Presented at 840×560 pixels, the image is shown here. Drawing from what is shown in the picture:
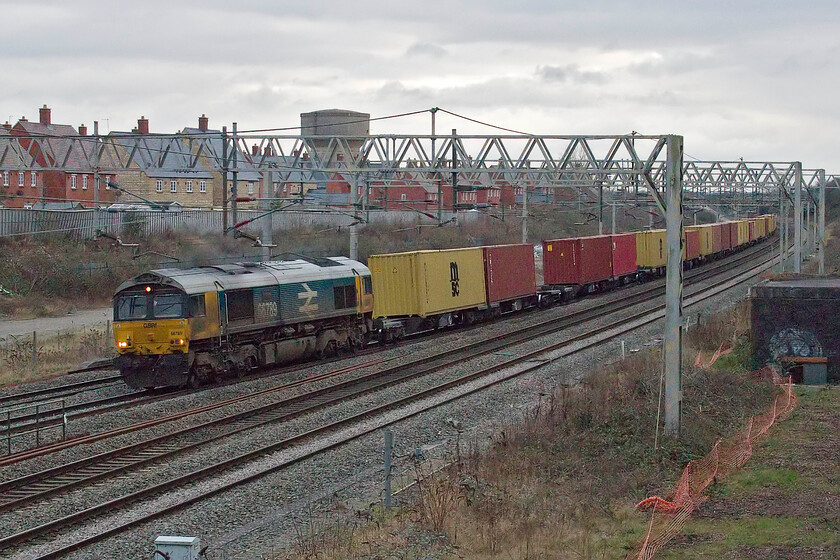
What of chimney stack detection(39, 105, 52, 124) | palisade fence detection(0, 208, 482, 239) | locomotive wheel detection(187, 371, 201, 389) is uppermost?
chimney stack detection(39, 105, 52, 124)

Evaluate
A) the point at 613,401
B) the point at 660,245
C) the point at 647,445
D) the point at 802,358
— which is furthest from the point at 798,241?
the point at 647,445

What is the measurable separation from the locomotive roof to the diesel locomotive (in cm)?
3

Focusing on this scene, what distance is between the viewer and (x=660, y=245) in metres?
53.9

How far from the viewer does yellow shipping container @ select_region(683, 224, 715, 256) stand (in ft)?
207

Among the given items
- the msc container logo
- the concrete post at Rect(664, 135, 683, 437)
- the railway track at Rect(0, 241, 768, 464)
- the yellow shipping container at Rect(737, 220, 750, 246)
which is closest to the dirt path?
the concrete post at Rect(664, 135, 683, 437)

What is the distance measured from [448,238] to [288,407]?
44.1 meters

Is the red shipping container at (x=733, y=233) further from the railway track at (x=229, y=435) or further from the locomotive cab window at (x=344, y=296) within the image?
the locomotive cab window at (x=344, y=296)

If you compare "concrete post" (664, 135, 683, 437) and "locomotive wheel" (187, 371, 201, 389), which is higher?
"concrete post" (664, 135, 683, 437)

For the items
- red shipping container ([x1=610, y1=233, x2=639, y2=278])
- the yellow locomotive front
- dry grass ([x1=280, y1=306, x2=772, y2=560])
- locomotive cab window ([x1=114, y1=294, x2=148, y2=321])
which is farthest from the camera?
red shipping container ([x1=610, y1=233, x2=639, y2=278])

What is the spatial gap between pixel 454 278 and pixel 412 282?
2320 millimetres

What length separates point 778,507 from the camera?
39.2 ft

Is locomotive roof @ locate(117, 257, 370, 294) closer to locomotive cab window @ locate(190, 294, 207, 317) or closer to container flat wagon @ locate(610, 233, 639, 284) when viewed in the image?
locomotive cab window @ locate(190, 294, 207, 317)

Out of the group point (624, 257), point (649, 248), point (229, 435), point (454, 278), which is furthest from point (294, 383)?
point (649, 248)

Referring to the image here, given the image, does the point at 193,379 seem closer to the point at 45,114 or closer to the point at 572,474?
the point at 572,474
